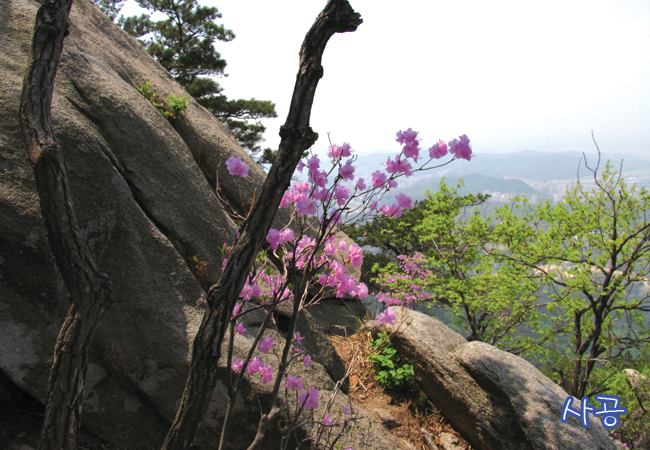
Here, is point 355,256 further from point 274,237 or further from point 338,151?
point 338,151

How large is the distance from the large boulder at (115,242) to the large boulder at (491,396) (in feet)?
4.51

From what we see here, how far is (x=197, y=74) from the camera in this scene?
14.5 meters

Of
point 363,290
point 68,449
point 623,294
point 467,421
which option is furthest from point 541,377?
point 68,449

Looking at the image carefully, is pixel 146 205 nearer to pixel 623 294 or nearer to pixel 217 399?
pixel 217 399

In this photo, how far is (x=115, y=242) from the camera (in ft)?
11.6

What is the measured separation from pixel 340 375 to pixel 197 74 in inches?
565

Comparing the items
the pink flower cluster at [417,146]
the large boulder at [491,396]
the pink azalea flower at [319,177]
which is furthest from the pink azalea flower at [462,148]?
the large boulder at [491,396]

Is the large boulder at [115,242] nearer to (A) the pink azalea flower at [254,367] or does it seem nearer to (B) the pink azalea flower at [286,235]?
(B) the pink azalea flower at [286,235]

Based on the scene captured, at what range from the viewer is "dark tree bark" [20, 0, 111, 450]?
1.79 meters

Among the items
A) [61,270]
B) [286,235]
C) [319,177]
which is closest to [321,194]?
[319,177]

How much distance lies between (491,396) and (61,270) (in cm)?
460

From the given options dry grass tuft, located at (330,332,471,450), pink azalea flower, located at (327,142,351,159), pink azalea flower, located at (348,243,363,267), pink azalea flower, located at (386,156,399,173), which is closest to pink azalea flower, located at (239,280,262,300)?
pink azalea flower, located at (348,243,363,267)

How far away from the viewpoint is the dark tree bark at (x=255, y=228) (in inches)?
68.2

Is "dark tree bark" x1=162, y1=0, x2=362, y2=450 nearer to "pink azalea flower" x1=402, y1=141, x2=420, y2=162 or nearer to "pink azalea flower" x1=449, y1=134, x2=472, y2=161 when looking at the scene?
"pink azalea flower" x1=402, y1=141, x2=420, y2=162
